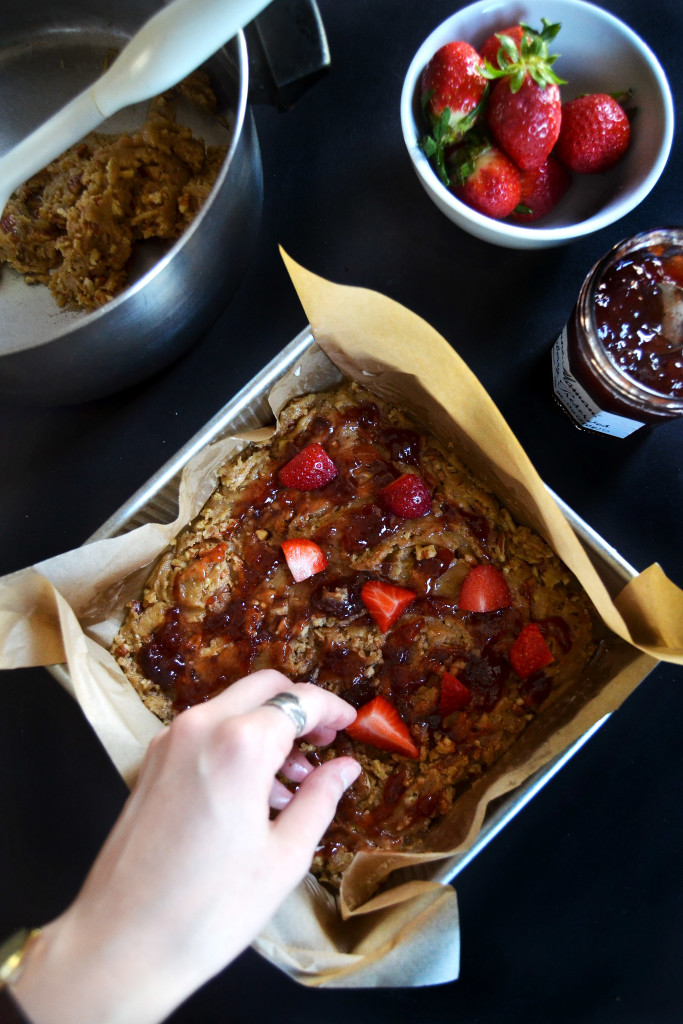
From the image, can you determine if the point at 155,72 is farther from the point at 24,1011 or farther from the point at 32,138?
the point at 24,1011

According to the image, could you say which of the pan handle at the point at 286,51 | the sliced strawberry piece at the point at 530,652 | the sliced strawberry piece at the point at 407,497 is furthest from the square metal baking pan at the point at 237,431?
the pan handle at the point at 286,51

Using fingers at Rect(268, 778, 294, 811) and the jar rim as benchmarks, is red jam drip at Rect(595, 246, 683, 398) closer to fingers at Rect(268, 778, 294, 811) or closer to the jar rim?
the jar rim

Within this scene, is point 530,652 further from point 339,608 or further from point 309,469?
point 309,469

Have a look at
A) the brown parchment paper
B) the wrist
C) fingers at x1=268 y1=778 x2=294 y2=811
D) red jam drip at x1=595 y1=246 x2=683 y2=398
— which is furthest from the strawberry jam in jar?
the wrist

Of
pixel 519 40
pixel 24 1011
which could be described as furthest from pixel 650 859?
pixel 519 40

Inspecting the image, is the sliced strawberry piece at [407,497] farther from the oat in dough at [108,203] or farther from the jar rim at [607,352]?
the oat in dough at [108,203]

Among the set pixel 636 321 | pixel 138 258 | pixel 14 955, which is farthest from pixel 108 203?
pixel 14 955
